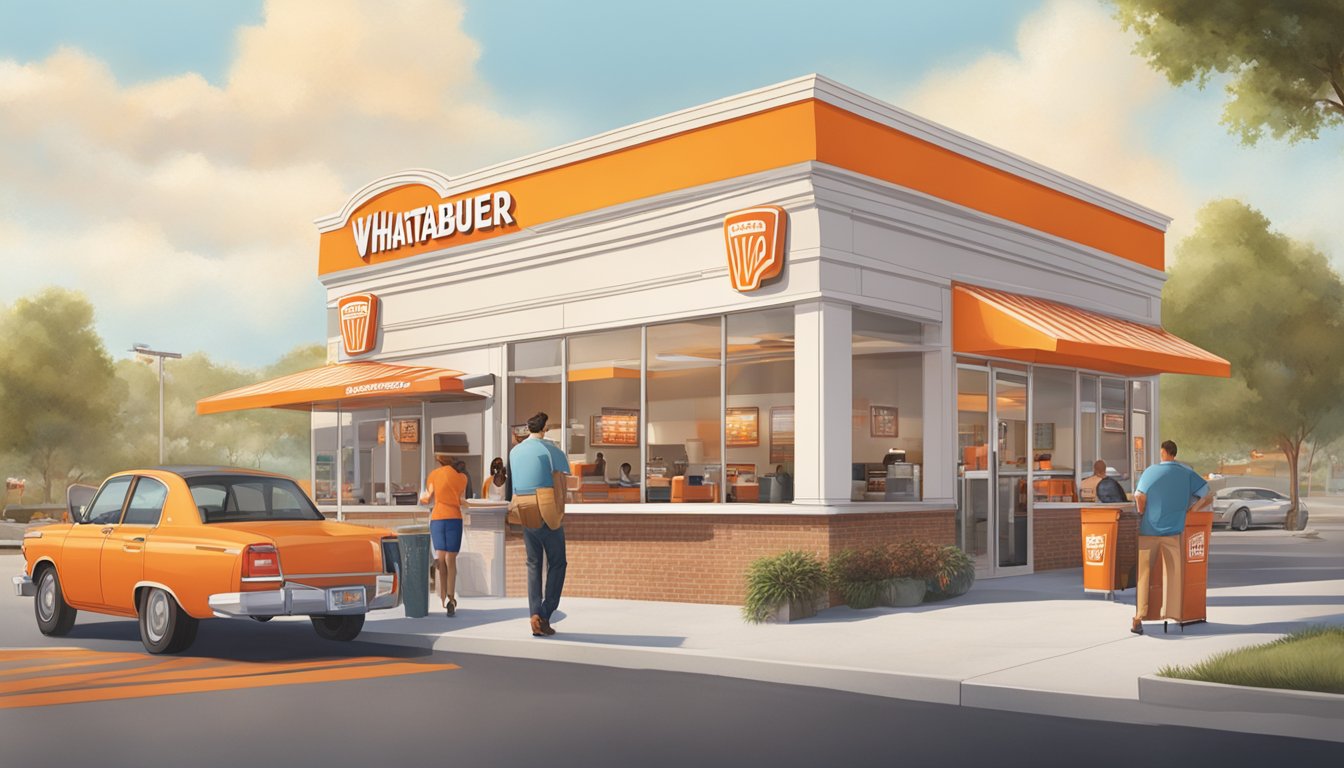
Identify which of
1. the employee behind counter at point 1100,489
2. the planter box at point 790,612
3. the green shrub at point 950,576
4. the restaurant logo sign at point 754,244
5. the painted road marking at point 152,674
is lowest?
the painted road marking at point 152,674

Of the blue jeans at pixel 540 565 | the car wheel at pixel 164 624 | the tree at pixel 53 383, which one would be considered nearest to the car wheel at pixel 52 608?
the car wheel at pixel 164 624

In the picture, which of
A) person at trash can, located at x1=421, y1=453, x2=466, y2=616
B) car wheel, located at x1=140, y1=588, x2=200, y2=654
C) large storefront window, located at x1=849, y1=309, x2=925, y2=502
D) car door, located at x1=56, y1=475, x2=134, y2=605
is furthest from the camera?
large storefront window, located at x1=849, y1=309, x2=925, y2=502

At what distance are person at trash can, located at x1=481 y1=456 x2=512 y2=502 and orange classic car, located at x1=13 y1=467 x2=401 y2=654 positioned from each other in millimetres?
4885

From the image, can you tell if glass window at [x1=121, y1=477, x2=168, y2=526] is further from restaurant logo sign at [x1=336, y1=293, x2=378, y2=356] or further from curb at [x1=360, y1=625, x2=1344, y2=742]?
restaurant logo sign at [x1=336, y1=293, x2=378, y2=356]

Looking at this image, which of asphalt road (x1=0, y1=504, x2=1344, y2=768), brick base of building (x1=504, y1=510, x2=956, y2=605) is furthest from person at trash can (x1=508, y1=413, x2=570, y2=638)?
brick base of building (x1=504, y1=510, x2=956, y2=605)

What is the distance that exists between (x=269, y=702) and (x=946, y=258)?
39.0 ft

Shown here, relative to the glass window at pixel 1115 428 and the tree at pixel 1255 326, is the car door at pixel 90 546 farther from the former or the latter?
the tree at pixel 1255 326

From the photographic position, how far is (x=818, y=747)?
830 centimetres

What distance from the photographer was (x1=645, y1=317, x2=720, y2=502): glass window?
18.3m

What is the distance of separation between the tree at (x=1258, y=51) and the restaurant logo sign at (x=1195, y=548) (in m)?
5.28

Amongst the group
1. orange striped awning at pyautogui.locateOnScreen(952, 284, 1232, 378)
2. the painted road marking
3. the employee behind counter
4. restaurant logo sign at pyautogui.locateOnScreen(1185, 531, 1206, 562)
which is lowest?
the painted road marking

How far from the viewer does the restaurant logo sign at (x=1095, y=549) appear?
15617 mm

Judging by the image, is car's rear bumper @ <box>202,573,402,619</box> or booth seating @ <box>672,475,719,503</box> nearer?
car's rear bumper @ <box>202,573,402,619</box>

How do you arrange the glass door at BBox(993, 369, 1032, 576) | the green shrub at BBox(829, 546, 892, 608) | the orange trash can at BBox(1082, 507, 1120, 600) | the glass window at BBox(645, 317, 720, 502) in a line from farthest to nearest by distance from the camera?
the glass door at BBox(993, 369, 1032, 576) < the glass window at BBox(645, 317, 720, 502) < the green shrub at BBox(829, 546, 892, 608) < the orange trash can at BBox(1082, 507, 1120, 600)
